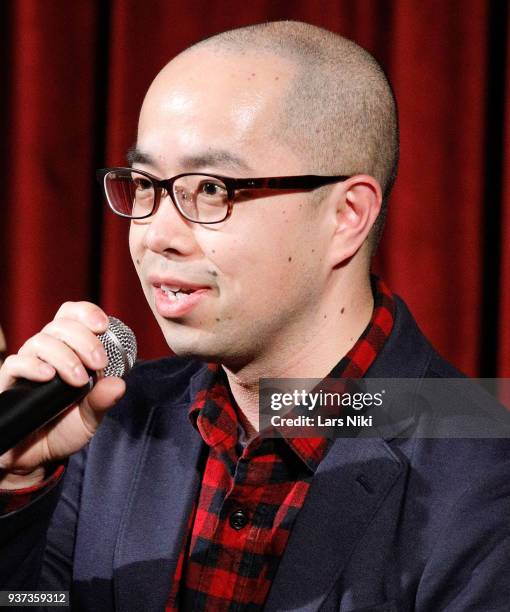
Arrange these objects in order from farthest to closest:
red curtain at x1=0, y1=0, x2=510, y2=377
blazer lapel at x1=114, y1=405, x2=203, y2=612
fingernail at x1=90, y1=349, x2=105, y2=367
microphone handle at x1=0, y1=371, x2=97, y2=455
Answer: red curtain at x1=0, y1=0, x2=510, y2=377 < blazer lapel at x1=114, y1=405, x2=203, y2=612 < fingernail at x1=90, y1=349, x2=105, y2=367 < microphone handle at x1=0, y1=371, x2=97, y2=455

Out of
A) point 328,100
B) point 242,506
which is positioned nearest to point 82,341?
point 242,506

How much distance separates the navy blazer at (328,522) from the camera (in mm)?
1006

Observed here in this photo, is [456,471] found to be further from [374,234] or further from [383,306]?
[374,234]

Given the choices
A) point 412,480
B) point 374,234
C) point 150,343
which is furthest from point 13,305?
point 412,480

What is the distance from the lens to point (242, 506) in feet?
3.69

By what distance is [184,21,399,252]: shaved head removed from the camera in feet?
3.72

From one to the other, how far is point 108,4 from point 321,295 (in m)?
0.94

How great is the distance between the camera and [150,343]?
180cm

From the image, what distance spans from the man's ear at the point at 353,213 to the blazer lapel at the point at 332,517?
250 millimetres

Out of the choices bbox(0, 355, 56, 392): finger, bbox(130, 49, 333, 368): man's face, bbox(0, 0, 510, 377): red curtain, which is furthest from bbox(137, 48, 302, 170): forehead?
bbox(0, 0, 510, 377): red curtain

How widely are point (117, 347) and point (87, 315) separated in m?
0.06

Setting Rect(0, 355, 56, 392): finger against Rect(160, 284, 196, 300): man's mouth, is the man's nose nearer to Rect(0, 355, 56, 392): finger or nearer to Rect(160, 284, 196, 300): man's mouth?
Rect(160, 284, 196, 300): man's mouth

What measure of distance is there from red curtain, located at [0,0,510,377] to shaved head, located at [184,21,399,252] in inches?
17.3

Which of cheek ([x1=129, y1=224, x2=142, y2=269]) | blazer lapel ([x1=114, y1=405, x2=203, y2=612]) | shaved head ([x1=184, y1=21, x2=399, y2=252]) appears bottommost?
blazer lapel ([x1=114, y1=405, x2=203, y2=612])
